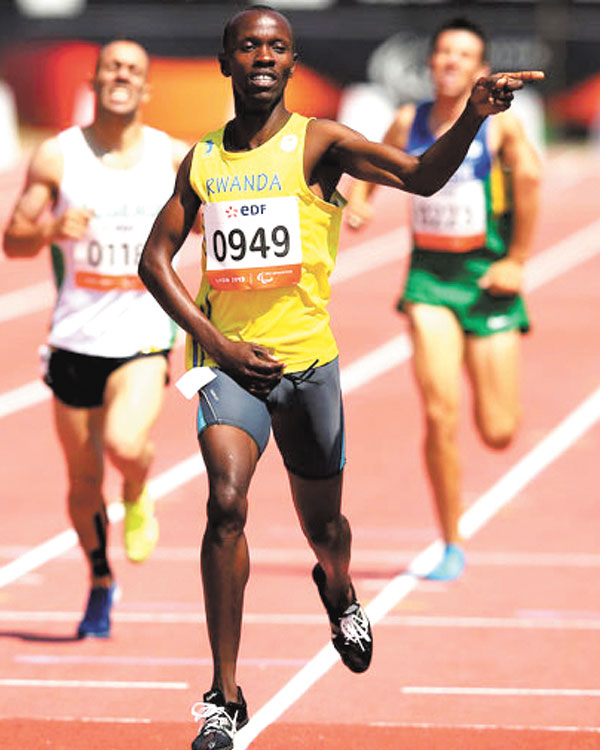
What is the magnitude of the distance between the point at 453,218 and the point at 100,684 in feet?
10.0

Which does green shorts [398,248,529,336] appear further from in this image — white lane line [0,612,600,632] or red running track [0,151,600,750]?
white lane line [0,612,600,632]

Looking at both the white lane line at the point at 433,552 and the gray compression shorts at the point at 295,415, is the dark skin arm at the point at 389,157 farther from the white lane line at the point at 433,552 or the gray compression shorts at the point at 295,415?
the white lane line at the point at 433,552

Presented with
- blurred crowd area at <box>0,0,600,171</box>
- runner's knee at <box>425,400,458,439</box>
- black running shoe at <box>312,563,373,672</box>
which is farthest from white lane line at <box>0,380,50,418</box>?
blurred crowd area at <box>0,0,600,171</box>

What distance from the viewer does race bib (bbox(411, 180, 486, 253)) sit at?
921cm

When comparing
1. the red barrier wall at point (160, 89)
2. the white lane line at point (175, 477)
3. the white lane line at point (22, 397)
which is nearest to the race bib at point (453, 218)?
the white lane line at point (175, 477)

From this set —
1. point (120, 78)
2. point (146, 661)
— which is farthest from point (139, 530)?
point (120, 78)

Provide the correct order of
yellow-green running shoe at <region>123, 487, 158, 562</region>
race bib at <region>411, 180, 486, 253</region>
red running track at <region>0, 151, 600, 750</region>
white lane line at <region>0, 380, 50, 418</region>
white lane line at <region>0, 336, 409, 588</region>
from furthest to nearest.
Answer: white lane line at <region>0, 380, 50, 418</region> → white lane line at <region>0, 336, 409, 588</region> → race bib at <region>411, 180, 486, 253</region> → yellow-green running shoe at <region>123, 487, 158, 562</region> → red running track at <region>0, 151, 600, 750</region>

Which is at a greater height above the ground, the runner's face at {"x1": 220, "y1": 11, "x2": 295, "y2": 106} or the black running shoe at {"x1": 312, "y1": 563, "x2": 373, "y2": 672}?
the runner's face at {"x1": 220, "y1": 11, "x2": 295, "y2": 106}

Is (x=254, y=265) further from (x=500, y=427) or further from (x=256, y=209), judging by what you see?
(x=500, y=427)

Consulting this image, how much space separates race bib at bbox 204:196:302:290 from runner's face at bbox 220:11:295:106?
320 mm

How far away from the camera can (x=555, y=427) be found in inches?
539

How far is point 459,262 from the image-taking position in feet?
30.6

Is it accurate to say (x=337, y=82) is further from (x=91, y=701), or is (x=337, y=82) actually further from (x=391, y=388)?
(x=91, y=701)

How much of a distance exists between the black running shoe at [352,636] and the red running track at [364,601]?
8.6 inches
